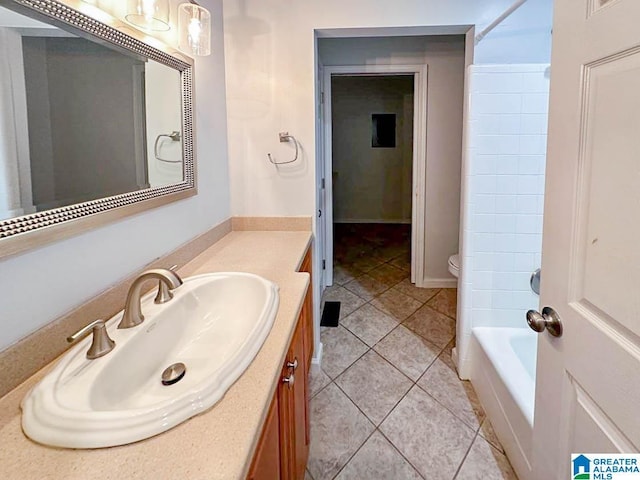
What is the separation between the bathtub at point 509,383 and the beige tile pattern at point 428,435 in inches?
7.5

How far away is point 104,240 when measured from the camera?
1.25 meters

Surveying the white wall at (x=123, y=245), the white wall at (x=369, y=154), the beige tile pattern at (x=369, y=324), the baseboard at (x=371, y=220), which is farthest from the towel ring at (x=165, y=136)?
the baseboard at (x=371, y=220)

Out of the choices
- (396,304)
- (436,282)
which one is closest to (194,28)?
→ (396,304)

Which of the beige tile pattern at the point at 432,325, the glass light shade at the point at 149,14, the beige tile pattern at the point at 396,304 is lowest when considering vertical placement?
the beige tile pattern at the point at 432,325

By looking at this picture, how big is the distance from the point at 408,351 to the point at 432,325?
1.59ft

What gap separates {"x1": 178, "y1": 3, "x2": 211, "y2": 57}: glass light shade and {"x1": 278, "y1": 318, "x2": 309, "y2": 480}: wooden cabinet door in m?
1.17

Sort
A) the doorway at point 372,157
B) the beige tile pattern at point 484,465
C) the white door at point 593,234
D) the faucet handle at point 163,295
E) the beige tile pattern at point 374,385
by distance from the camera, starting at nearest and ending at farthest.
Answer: the white door at point 593,234, the faucet handle at point 163,295, the beige tile pattern at point 484,465, the beige tile pattern at point 374,385, the doorway at point 372,157

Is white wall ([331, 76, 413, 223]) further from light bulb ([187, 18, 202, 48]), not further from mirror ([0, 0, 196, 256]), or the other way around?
mirror ([0, 0, 196, 256])

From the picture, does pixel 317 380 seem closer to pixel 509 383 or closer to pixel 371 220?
pixel 509 383

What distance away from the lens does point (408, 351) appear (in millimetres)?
2791

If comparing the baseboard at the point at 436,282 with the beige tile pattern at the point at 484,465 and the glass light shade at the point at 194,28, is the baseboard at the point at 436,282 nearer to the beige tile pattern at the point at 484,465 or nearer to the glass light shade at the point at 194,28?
the beige tile pattern at the point at 484,465

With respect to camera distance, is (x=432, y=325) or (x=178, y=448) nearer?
(x=178, y=448)

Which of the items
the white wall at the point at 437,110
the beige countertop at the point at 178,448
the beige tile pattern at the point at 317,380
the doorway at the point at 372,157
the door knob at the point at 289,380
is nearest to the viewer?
the beige countertop at the point at 178,448

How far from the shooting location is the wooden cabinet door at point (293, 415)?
1.17 meters
